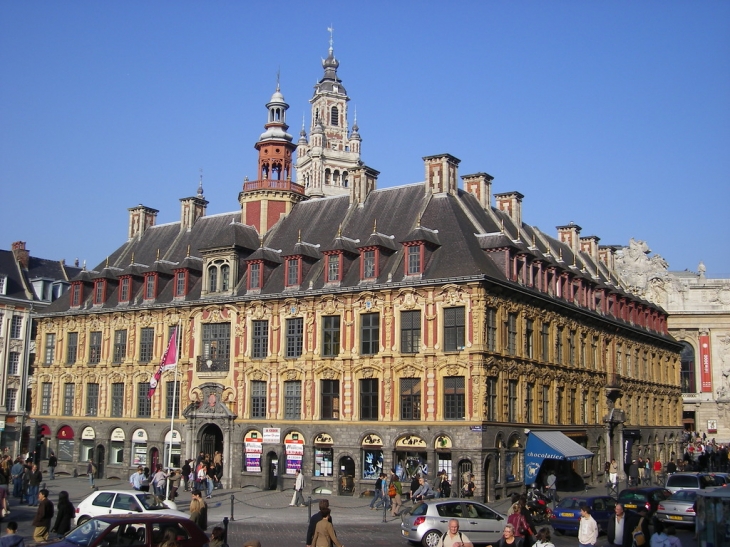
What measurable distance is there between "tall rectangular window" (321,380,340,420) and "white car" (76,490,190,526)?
1866cm

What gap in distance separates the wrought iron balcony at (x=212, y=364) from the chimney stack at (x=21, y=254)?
29.5 m

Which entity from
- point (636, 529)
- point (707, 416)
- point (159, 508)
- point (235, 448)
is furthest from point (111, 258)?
point (707, 416)

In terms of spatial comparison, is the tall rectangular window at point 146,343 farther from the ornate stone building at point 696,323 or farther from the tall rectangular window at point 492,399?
the ornate stone building at point 696,323

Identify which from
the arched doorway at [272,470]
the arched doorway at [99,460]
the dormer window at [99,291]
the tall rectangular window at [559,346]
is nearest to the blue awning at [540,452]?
the tall rectangular window at [559,346]

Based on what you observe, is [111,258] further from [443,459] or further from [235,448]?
[443,459]

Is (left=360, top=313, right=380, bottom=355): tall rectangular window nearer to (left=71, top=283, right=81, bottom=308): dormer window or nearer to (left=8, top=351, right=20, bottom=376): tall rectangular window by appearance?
(left=71, top=283, right=81, bottom=308): dormer window

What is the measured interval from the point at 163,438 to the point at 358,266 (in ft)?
50.7

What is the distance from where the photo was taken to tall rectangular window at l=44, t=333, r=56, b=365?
2254 inches

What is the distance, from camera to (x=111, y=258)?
61.2 meters

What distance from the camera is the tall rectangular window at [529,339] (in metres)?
45.6

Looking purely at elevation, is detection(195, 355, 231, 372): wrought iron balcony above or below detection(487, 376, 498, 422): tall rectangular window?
above

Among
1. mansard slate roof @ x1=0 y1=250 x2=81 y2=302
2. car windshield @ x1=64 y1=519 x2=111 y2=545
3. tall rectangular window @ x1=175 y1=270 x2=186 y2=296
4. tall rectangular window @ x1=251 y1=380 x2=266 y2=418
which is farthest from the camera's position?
mansard slate roof @ x1=0 y1=250 x2=81 y2=302

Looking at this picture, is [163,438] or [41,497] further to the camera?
[163,438]

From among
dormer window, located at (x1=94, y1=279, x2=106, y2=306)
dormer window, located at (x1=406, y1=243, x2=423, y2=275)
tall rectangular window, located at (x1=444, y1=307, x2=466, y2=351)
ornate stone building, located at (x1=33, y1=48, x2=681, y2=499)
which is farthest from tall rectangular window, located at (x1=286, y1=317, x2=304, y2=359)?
dormer window, located at (x1=94, y1=279, x2=106, y2=306)
